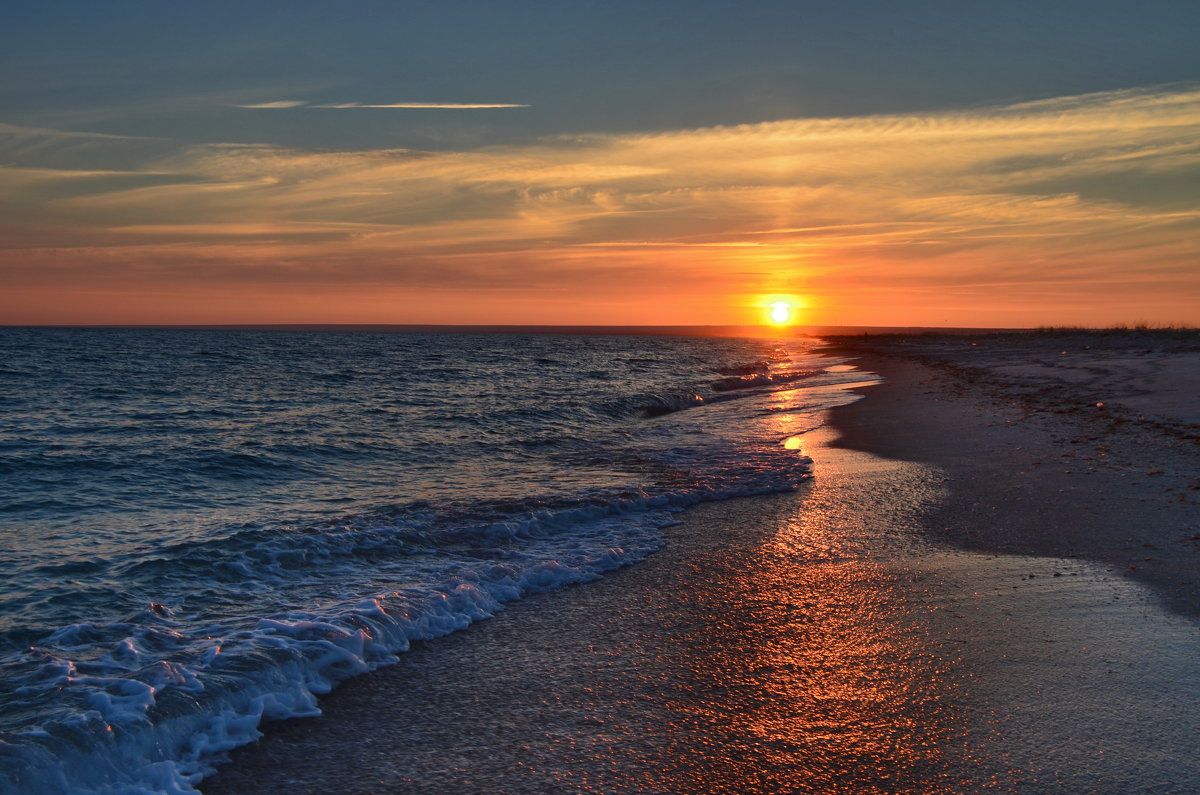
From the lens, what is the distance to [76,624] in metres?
6.52

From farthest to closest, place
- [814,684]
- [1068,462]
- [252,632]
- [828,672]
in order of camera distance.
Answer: [1068,462]
[252,632]
[828,672]
[814,684]

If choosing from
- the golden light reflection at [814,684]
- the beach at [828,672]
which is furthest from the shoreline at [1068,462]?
the golden light reflection at [814,684]

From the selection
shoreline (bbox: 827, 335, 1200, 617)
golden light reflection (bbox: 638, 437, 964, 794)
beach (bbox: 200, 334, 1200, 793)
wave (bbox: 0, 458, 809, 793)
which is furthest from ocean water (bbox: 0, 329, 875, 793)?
shoreline (bbox: 827, 335, 1200, 617)

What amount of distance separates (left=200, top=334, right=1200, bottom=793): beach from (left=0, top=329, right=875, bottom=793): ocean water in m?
0.51

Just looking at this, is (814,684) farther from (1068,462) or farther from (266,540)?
(1068,462)

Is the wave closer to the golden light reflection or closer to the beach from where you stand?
the beach

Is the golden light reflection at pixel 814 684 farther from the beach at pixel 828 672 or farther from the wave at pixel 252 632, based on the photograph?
the wave at pixel 252 632

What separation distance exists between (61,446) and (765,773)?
62.9ft

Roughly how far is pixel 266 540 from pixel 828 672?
713 cm

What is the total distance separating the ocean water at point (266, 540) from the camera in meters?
5.02

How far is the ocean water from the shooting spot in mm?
5023

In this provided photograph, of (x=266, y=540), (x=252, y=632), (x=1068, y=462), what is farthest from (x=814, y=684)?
(x=1068, y=462)

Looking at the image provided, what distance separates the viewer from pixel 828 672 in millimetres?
5359

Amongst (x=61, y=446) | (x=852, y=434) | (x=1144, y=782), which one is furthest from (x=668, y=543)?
(x=61, y=446)
